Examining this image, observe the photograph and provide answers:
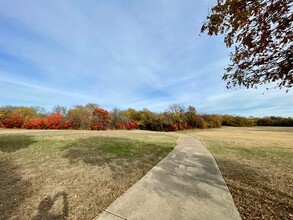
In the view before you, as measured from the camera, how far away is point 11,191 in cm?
395

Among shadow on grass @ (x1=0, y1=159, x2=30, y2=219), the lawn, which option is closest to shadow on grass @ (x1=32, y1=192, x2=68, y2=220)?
the lawn

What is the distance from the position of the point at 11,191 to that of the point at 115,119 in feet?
140

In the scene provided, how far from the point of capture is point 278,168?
625cm

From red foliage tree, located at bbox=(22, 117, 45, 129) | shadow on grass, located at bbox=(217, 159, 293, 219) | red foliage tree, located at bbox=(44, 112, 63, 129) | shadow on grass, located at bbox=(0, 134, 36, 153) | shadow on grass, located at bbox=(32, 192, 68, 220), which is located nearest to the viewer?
shadow on grass, located at bbox=(32, 192, 68, 220)

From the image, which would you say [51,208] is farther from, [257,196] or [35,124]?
[35,124]

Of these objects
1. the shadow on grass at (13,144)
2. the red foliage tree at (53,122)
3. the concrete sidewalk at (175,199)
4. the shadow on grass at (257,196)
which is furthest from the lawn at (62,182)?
the red foliage tree at (53,122)

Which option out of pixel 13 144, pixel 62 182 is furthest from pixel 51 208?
pixel 13 144

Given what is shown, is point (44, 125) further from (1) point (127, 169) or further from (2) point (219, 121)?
(2) point (219, 121)

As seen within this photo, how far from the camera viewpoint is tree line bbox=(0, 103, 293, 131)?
40.5m

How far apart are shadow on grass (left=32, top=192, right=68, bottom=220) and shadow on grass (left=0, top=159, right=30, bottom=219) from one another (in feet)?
1.47

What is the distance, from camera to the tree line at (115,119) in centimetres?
4053

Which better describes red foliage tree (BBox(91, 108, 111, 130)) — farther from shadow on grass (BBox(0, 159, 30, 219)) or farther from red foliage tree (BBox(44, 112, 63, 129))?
shadow on grass (BBox(0, 159, 30, 219))

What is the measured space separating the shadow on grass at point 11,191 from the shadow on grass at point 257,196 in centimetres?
440

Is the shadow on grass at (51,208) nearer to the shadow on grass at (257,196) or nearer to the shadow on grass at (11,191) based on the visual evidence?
the shadow on grass at (11,191)
